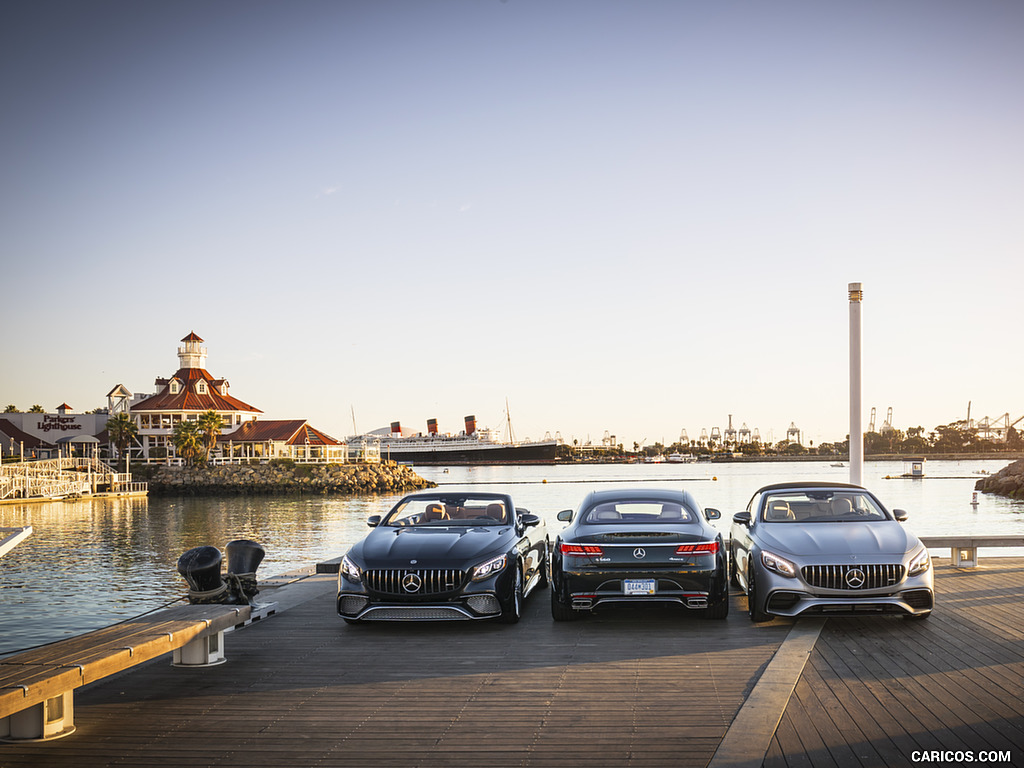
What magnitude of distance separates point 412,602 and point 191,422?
282 feet

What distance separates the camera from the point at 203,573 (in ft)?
30.4

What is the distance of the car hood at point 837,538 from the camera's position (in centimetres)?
900

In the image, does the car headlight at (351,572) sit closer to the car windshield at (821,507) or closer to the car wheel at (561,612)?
the car wheel at (561,612)

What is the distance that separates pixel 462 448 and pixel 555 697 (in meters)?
160

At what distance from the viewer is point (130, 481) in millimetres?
80375

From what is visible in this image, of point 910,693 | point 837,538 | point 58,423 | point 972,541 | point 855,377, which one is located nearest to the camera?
point 910,693

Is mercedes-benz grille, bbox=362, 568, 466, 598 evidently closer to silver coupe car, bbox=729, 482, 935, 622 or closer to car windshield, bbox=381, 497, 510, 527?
car windshield, bbox=381, 497, 510, 527

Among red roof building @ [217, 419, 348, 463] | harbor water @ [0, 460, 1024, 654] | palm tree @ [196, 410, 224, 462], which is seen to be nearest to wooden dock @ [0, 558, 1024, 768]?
harbor water @ [0, 460, 1024, 654]

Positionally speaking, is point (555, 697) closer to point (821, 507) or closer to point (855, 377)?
point (821, 507)

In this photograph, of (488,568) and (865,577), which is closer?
(865,577)

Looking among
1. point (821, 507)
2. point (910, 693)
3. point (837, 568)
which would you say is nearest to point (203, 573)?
point (837, 568)

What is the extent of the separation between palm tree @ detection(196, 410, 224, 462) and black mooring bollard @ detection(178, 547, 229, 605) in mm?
84045

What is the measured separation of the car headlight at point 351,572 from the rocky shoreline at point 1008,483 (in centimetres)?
7163

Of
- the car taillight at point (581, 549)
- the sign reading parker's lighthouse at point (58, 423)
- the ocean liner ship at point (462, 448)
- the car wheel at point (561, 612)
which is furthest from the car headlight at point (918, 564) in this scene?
the ocean liner ship at point (462, 448)
